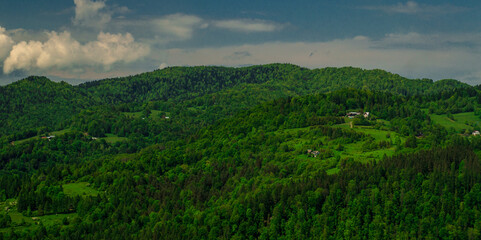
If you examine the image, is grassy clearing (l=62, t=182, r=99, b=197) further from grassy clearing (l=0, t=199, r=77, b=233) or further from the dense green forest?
grassy clearing (l=0, t=199, r=77, b=233)

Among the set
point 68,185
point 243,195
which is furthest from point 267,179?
point 68,185

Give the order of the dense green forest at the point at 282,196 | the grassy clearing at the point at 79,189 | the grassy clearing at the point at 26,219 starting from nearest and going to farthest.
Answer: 1. the dense green forest at the point at 282,196
2. the grassy clearing at the point at 26,219
3. the grassy clearing at the point at 79,189

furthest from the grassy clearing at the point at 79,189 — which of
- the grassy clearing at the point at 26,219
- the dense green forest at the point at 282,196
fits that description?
the grassy clearing at the point at 26,219

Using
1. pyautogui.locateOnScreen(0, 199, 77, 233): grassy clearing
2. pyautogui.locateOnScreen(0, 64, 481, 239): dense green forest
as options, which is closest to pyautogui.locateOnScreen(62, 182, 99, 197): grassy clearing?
pyautogui.locateOnScreen(0, 64, 481, 239): dense green forest

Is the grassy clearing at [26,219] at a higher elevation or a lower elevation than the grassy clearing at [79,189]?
lower

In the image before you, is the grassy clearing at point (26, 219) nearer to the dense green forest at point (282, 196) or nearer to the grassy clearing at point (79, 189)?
the dense green forest at point (282, 196)

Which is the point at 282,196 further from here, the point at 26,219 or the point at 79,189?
the point at 26,219

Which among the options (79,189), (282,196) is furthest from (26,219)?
(282,196)

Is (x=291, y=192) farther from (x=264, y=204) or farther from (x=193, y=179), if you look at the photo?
(x=193, y=179)
